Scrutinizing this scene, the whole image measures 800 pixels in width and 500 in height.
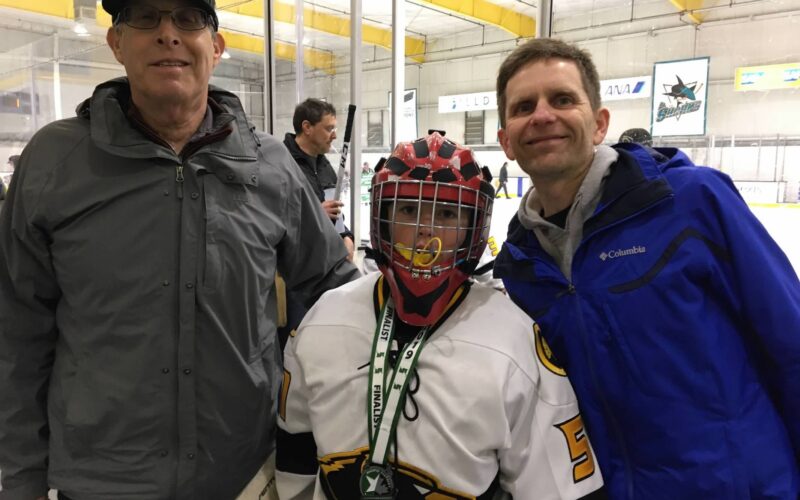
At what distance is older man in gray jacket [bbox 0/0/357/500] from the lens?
1.07m

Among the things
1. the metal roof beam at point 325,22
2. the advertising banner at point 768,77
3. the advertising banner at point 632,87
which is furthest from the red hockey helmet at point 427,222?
the metal roof beam at point 325,22

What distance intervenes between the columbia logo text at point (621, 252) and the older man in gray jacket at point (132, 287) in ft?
2.32

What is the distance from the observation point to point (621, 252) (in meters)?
1.09

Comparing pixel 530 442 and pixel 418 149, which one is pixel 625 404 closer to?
pixel 530 442

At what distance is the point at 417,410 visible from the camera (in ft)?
3.18

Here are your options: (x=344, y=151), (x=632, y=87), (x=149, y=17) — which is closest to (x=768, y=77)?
(x=632, y=87)

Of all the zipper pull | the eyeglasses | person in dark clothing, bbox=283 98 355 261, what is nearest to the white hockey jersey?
the zipper pull

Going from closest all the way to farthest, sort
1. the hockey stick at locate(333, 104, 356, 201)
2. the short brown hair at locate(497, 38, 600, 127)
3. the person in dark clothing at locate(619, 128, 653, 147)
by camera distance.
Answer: the short brown hair at locate(497, 38, 600, 127) < the person in dark clothing at locate(619, 128, 653, 147) < the hockey stick at locate(333, 104, 356, 201)

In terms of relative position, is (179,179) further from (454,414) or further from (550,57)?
(550,57)

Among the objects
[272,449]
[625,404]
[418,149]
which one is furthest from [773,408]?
[272,449]

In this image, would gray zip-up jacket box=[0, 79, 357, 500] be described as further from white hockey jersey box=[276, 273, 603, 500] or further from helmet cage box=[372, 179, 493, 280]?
helmet cage box=[372, 179, 493, 280]

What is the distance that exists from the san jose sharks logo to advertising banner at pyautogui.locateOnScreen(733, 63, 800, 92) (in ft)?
1.47

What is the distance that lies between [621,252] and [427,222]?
38 centimetres

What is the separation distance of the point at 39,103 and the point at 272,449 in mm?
5378
